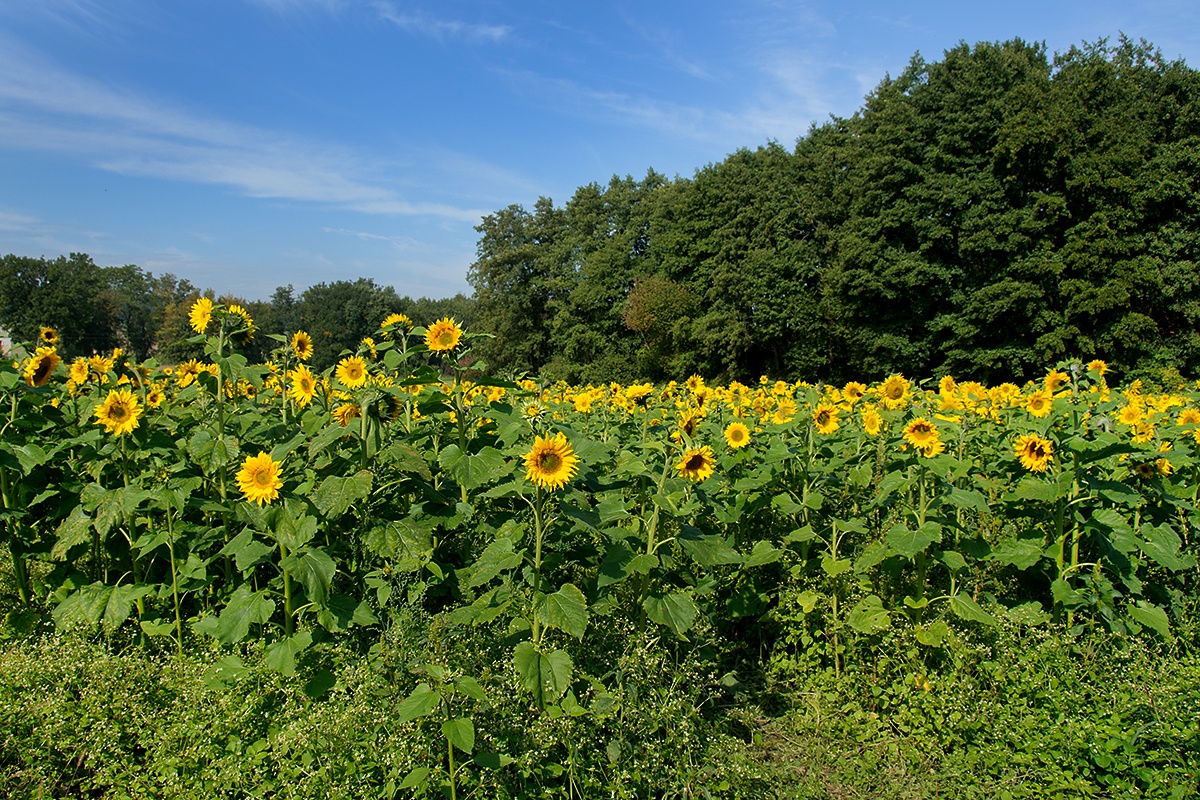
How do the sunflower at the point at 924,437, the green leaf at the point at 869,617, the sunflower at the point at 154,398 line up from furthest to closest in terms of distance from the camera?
the sunflower at the point at 154,398 → the sunflower at the point at 924,437 → the green leaf at the point at 869,617

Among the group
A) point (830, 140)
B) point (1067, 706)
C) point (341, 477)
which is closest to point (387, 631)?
point (341, 477)

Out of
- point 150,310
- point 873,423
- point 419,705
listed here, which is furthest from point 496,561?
point 150,310

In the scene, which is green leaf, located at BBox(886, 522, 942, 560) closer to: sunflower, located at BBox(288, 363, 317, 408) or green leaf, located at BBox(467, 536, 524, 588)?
green leaf, located at BBox(467, 536, 524, 588)

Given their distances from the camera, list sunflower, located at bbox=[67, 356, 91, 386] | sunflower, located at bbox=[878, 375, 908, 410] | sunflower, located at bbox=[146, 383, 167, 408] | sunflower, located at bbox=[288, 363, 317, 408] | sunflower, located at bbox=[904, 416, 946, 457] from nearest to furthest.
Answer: sunflower, located at bbox=[904, 416, 946, 457] → sunflower, located at bbox=[288, 363, 317, 408] → sunflower, located at bbox=[146, 383, 167, 408] → sunflower, located at bbox=[67, 356, 91, 386] → sunflower, located at bbox=[878, 375, 908, 410]

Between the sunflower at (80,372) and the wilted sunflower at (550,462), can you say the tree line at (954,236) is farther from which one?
the wilted sunflower at (550,462)

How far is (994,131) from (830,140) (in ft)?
27.0

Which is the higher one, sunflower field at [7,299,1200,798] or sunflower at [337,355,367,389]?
sunflower at [337,355,367,389]

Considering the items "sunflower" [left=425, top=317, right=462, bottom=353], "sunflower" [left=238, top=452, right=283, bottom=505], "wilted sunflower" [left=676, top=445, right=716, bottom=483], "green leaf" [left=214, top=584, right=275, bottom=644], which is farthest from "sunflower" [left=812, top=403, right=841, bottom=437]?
"green leaf" [left=214, top=584, right=275, bottom=644]

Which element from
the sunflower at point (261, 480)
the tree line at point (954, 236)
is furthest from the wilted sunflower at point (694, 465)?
the tree line at point (954, 236)

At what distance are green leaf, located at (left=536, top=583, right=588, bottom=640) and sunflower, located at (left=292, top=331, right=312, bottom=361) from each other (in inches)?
87.0

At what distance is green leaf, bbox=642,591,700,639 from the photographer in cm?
271

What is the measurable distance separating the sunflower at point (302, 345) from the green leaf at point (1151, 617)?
14.5 feet

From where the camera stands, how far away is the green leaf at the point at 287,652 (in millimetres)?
2756

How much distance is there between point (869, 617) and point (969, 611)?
1.42 feet
